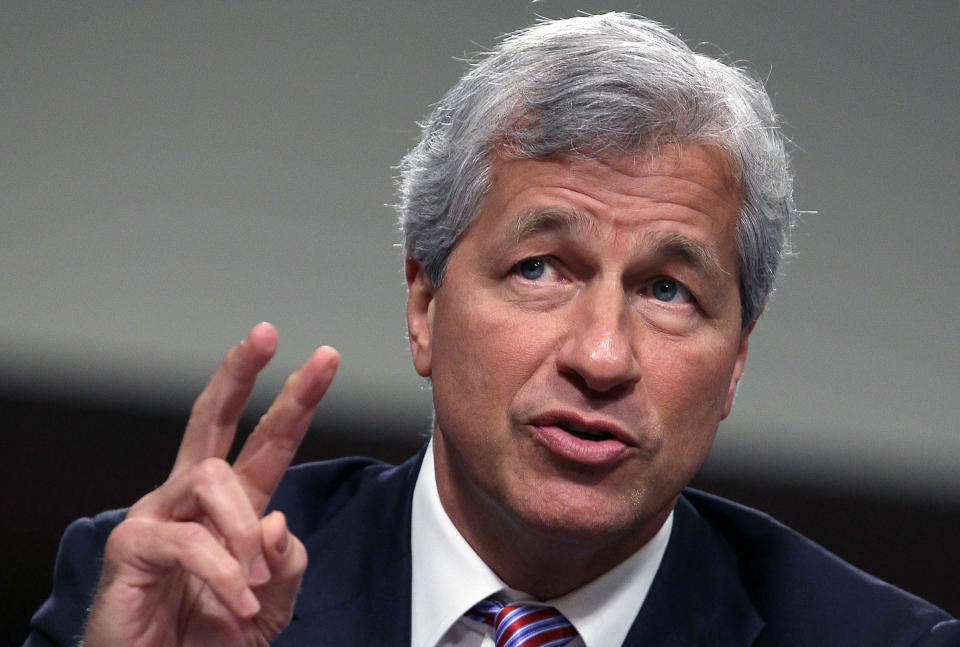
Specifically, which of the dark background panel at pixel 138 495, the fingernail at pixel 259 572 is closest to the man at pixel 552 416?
the fingernail at pixel 259 572

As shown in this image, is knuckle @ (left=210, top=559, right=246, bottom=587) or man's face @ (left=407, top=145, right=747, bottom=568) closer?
knuckle @ (left=210, top=559, right=246, bottom=587)

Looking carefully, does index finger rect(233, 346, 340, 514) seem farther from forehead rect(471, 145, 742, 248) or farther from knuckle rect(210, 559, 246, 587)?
forehead rect(471, 145, 742, 248)

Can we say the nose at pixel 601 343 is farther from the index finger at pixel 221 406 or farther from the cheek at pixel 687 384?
the index finger at pixel 221 406

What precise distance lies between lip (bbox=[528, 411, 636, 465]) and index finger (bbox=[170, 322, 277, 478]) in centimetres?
42

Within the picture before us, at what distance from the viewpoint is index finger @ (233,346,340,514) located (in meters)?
1.67

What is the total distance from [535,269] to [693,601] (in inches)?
23.5

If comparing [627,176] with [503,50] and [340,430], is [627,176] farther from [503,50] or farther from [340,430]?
[340,430]

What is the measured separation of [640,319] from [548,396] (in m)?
0.18

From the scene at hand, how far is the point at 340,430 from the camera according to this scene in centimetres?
366

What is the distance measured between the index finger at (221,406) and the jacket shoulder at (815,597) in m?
0.94

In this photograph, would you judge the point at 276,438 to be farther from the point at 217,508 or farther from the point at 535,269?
the point at 535,269

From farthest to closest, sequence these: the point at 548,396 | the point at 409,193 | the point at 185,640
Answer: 1. the point at 409,193
2. the point at 548,396
3. the point at 185,640

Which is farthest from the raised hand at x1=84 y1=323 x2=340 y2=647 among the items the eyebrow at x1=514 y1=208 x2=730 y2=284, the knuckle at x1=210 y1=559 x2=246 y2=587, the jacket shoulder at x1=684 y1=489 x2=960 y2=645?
the jacket shoulder at x1=684 y1=489 x2=960 y2=645

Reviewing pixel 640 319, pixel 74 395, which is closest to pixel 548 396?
pixel 640 319
